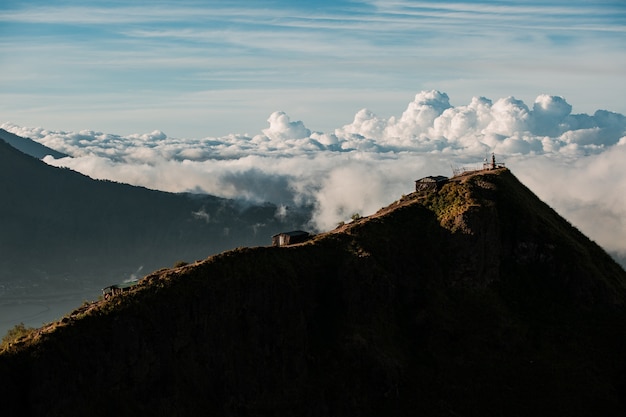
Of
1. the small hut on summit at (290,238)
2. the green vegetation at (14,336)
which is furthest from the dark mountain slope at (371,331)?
the small hut on summit at (290,238)

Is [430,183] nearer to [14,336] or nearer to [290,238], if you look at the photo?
[290,238]

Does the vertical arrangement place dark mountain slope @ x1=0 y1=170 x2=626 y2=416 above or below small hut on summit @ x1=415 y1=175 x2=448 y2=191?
below

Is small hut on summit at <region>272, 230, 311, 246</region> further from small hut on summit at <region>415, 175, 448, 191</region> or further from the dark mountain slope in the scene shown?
small hut on summit at <region>415, 175, 448, 191</region>

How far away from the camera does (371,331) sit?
103 metres

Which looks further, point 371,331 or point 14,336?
point 371,331

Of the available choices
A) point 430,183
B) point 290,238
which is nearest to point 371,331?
point 290,238

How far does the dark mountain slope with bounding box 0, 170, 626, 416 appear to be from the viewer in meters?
86.3

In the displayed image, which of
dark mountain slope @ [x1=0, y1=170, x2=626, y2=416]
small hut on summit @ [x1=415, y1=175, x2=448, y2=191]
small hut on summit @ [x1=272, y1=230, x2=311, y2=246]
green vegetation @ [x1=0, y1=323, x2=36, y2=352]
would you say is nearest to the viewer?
green vegetation @ [x1=0, y1=323, x2=36, y2=352]

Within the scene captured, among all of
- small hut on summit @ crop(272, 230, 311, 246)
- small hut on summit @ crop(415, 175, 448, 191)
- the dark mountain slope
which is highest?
small hut on summit @ crop(415, 175, 448, 191)

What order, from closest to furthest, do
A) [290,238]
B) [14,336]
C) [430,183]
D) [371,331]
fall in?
[14,336]
[371,331]
[290,238]
[430,183]

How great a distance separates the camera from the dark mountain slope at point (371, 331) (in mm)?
86312

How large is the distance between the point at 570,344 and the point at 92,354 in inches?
2441

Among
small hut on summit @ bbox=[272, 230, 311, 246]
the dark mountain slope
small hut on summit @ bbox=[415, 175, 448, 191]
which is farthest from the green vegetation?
small hut on summit @ bbox=[415, 175, 448, 191]

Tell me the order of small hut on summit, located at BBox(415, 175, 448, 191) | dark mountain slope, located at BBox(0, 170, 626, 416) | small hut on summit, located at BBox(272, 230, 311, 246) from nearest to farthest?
dark mountain slope, located at BBox(0, 170, 626, 416) → small hut on summit, located at BBox(272, 230, 311, 246) → small hut on summit, located at BBox(415, 175, 448, 191)
